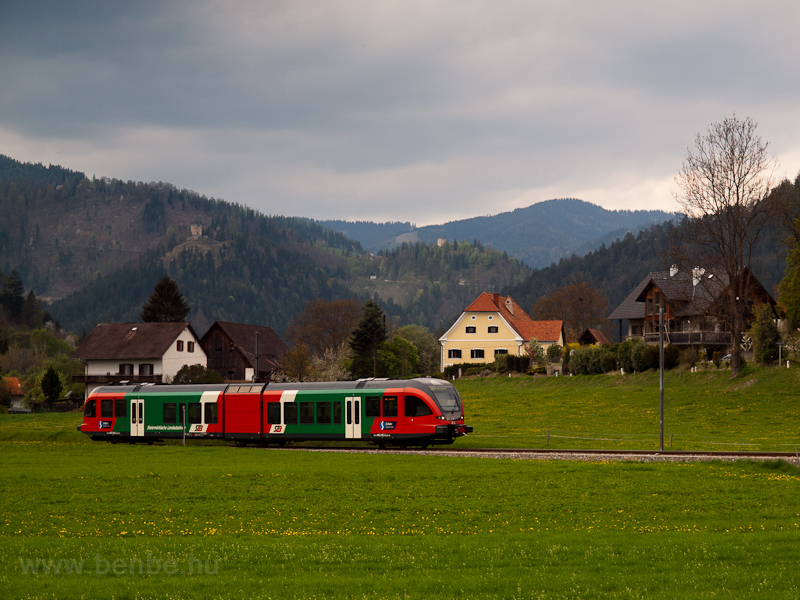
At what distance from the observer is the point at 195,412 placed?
140 ft

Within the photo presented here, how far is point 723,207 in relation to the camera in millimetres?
56406

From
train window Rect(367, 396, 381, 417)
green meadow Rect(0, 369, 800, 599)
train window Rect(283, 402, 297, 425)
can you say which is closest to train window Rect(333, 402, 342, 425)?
train window Rect(367, 396, 381, 417)

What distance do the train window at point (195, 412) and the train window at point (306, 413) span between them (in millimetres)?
6232

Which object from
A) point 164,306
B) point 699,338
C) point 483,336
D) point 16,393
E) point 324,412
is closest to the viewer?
point 324,412

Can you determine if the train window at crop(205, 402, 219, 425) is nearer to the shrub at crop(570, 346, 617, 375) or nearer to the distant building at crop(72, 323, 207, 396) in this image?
the shrub at crop(570, 346, 617, 375)

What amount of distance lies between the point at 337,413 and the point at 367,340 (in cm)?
4861

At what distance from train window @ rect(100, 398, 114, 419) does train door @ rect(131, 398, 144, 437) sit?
5.44 feet

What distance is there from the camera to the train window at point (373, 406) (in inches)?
1495

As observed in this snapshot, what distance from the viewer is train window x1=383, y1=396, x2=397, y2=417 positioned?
37.6 meters

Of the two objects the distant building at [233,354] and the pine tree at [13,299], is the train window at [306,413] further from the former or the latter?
the pine tree at [13,299]

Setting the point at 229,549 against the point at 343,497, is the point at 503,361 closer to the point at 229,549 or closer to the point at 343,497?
the point at 343,497

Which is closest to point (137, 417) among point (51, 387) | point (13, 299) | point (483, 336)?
point (51, 387)

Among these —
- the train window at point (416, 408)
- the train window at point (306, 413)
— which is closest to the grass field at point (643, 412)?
the train window at point (416, 408)

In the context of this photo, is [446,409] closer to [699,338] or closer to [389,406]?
[389,406]
